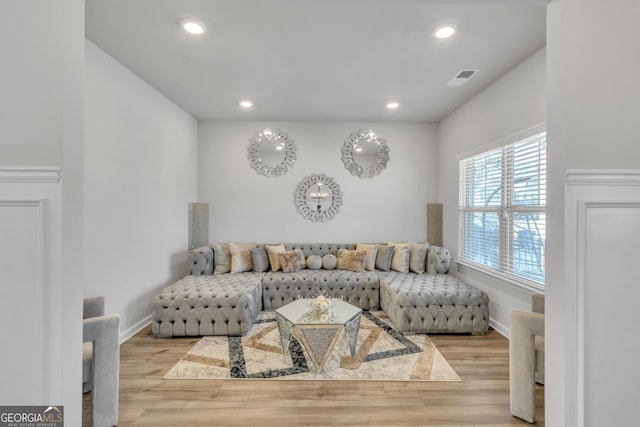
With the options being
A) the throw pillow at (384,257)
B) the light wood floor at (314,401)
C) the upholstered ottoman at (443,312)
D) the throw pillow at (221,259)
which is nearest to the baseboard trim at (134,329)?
the light wood floor at (314,401)

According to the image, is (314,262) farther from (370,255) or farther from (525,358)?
(525,358)

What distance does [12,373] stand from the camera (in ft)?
4.22

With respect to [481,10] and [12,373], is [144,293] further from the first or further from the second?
[481,10]

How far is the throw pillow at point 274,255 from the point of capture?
4.27m

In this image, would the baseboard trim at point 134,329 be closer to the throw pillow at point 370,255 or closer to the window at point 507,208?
the throw pillow at point 370,255

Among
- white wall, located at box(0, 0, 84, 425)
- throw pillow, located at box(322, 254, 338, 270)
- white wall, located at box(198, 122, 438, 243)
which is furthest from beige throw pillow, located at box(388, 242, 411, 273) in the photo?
white wall, located at box(0, 0, 84, 425)

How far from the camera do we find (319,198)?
4.79 metres

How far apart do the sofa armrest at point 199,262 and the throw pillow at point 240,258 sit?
1.14 ft

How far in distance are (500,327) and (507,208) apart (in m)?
1.35

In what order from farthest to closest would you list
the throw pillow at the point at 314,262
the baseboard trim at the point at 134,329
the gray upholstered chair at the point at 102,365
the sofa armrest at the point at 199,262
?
the throw pillow at the point at 314,262
the sofa armrest at the point at 199,262
the baseboard trim at the point at 134,329
the gray upholstered chair at the point at 102,365

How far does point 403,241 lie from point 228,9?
3911 mm

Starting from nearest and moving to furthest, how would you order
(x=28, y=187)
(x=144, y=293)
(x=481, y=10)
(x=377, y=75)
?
(x=28, y=187) < (x=481, y=10) < (x=377, y=75) < (x=144, y=293)

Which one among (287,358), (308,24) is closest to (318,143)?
(308,24)

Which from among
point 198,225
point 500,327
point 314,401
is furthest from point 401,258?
point 198,225
